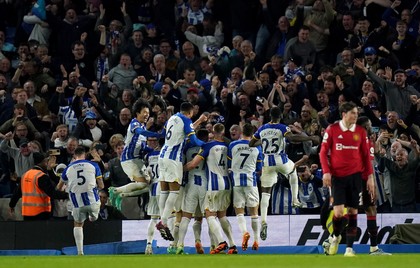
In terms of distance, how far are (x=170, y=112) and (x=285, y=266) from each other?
1185 centimetres

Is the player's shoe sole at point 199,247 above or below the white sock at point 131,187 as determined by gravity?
below

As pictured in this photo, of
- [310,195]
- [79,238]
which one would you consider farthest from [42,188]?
[310,195]

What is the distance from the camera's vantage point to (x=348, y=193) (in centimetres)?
2014

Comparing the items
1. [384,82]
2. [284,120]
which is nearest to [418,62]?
[384,82]

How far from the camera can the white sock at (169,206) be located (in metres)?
23.3

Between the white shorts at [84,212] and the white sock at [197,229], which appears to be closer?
the white sock at [197,229]

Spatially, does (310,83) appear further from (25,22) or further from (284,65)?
(25,22)

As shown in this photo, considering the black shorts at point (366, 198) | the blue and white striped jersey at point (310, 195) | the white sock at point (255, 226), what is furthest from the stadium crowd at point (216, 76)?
the black shorts at point (366, 198)

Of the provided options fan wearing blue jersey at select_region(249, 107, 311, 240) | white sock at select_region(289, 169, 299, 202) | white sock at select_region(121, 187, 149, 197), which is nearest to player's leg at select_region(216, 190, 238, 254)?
fan wearing blue jersey at select_region(249, 107, 311, 240)

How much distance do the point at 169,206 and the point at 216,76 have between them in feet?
25.2

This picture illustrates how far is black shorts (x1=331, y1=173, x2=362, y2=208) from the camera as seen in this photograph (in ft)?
65.5

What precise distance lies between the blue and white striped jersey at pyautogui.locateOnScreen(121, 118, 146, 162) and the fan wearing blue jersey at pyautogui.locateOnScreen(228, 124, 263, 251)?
5.61ft

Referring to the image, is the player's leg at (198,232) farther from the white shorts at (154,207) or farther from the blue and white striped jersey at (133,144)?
the blue and white striped jersey at (133,144)

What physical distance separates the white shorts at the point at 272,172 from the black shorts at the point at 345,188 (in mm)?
4998
